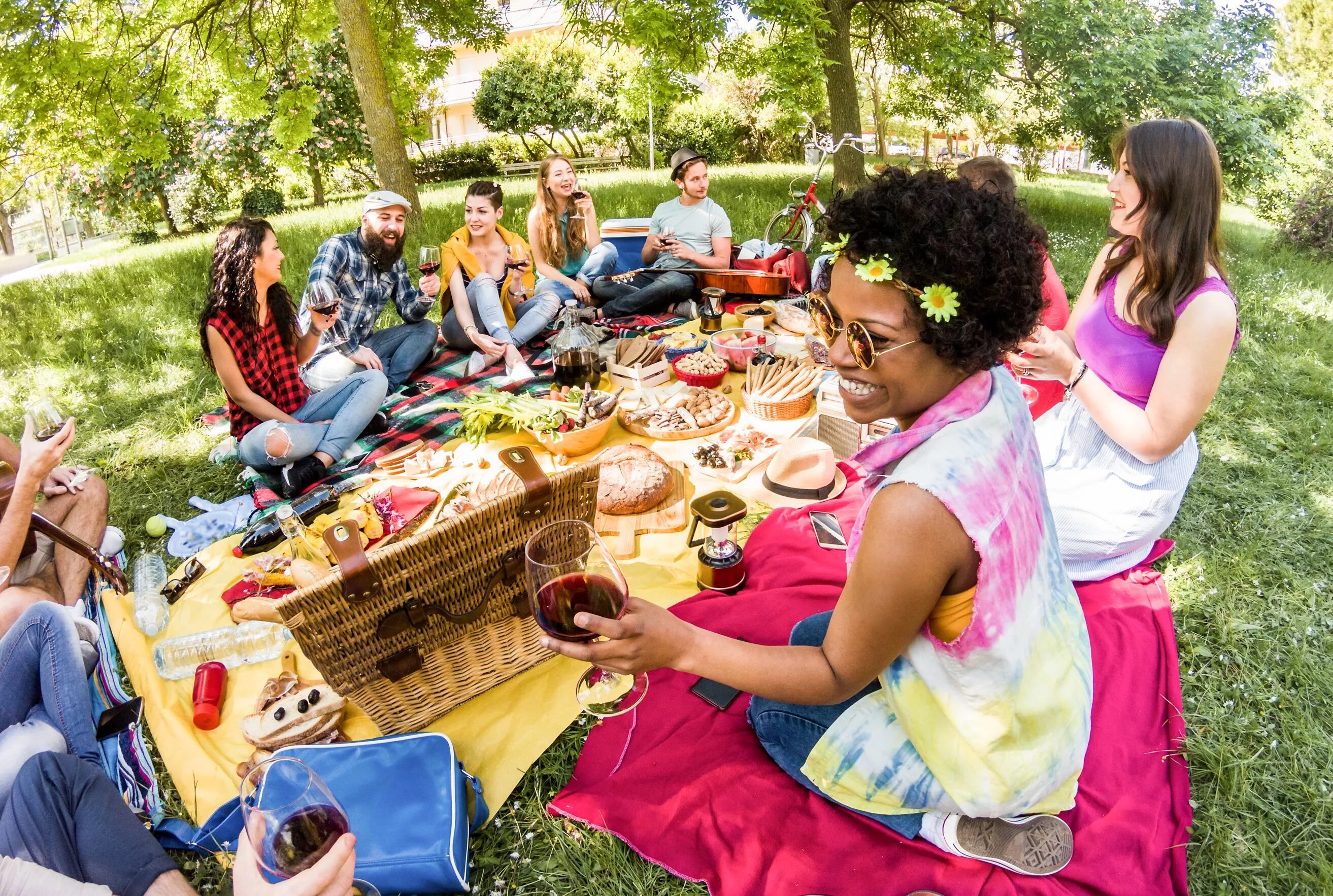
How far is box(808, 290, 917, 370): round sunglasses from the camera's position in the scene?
1565 mm

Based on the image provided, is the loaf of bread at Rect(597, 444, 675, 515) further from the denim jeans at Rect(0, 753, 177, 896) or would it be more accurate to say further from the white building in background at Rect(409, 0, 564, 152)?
the white building in background at Rect(409, 0, 564, 152)

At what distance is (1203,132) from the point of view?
2672 mm

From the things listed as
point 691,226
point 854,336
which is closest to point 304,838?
point 854,336

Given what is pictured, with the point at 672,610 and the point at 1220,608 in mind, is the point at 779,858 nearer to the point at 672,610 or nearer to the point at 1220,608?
the point at 672,610

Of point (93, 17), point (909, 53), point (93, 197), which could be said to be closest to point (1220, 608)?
point (909, 53)

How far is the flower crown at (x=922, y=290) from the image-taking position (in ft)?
4.76

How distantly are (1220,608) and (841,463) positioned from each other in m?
1.81

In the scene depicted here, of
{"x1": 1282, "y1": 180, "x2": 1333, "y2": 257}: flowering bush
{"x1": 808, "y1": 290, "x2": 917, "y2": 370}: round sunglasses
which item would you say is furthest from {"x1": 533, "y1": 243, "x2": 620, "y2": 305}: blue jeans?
{"x1": 1282, "y1": 180, "x2": 1333, "y2": 257}: flowering bush

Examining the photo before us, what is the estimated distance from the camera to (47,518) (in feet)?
10.7

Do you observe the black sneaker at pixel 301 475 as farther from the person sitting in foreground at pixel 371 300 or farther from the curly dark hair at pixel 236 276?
the curly dark hair at pixel 236 276

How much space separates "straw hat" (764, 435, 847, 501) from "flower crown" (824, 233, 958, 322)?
210cm

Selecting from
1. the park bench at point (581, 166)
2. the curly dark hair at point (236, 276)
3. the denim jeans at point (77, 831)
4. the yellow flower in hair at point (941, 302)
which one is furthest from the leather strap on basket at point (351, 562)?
the park bench at point (581, 166)

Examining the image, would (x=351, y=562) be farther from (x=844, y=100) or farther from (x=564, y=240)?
(x=844, y=100)

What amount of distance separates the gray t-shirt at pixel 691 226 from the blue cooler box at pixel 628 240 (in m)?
0.63
